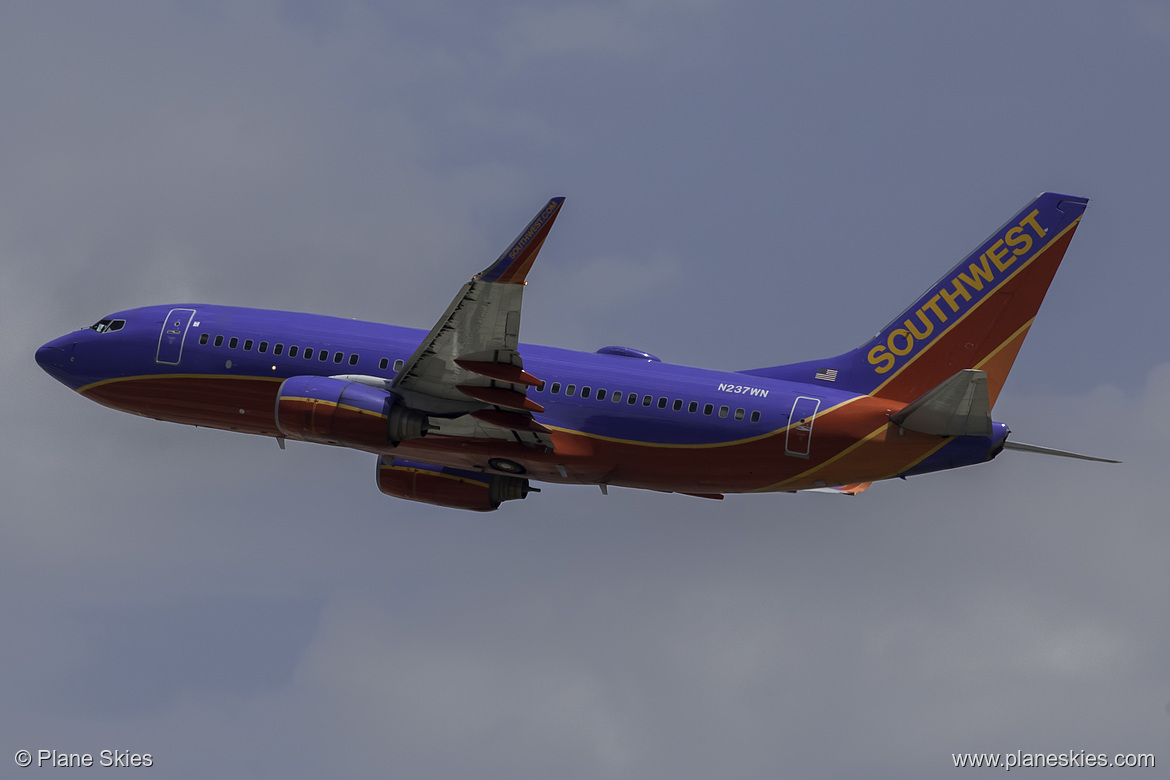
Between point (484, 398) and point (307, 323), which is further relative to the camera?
point (307, 323)

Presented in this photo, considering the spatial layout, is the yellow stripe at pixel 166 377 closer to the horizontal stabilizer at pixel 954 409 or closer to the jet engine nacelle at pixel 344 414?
the jet engine nacelle at pixel 344 414

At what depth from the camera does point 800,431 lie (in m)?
52.0

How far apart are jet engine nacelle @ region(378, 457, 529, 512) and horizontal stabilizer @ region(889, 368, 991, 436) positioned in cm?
1518

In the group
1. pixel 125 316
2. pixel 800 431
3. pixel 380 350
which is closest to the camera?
pixel 800 431

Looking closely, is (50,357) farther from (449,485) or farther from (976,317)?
(976,317)

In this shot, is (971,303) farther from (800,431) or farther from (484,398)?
(484,398)

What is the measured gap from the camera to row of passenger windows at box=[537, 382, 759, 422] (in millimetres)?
52594

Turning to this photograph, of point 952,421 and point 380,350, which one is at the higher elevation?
point 380,350

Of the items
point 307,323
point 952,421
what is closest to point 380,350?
point 307,323

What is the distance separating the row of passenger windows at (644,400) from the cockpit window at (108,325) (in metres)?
16.1

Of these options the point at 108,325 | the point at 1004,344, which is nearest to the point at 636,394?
the point at 1004,344

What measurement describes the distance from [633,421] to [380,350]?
896cm

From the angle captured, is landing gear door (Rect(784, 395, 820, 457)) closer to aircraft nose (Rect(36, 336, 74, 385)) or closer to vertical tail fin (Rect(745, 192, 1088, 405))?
vertical tail fin (Rect(745, 192, 1088, 405))

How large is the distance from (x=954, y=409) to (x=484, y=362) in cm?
1414
